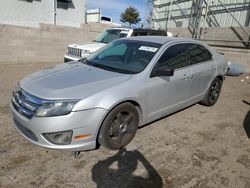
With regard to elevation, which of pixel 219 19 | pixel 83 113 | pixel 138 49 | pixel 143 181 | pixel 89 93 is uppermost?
pixel 219 19

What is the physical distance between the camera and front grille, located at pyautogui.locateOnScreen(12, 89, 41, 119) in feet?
8.28

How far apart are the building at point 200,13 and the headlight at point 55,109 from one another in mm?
10302

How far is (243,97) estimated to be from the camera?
5961mm

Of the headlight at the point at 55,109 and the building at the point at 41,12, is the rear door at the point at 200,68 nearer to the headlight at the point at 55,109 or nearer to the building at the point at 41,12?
the headlight at the point at 55,109

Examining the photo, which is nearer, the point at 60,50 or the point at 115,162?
the point at 115,162

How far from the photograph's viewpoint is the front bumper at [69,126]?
2447 millimetres

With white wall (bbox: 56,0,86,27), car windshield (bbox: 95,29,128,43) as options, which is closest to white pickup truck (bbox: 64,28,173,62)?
car windshield (bbox: 95,29,128,43)

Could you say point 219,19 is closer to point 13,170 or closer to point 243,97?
point 243,97

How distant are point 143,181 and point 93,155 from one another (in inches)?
31.4

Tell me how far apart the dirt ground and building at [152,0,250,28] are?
865 centimetres

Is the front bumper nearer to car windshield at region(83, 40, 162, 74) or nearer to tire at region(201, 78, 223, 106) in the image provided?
car windshield at region(83, 40, 162, 74)

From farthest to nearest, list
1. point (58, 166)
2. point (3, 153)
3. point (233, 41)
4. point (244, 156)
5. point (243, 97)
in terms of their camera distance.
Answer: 1. point (233, 41)
2. point (243, 97)
3. point (244, 156)
4. point (3, 153)
5. point (58, 166)

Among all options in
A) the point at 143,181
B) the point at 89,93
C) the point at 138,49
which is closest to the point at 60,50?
the point at 138,49

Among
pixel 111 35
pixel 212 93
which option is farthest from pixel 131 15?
pixel 212 93
